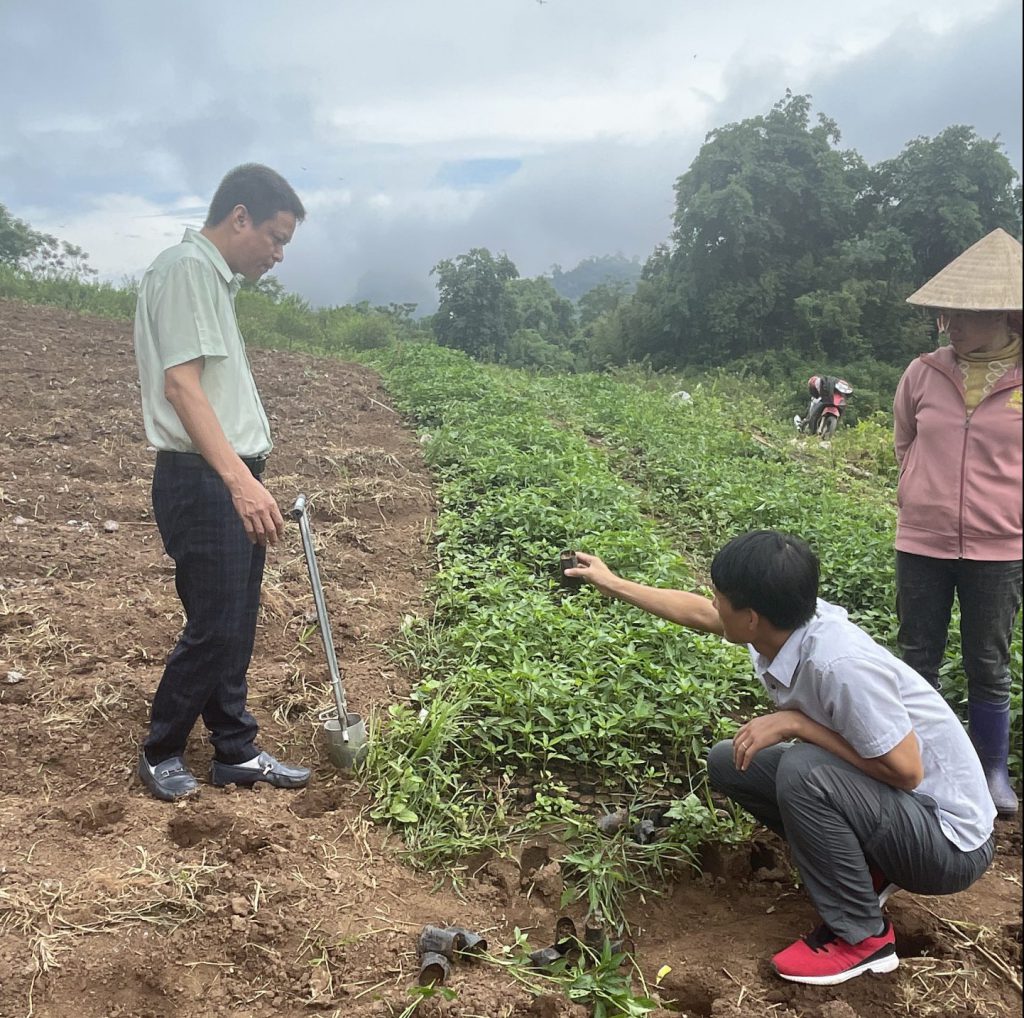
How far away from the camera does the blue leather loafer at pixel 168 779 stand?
2.36 m

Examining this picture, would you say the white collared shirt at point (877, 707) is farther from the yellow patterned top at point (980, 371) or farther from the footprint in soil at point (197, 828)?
the footprint in soil at point (197, 828)

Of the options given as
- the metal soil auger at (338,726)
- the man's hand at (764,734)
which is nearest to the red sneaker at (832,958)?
the man's hand at (764,734)

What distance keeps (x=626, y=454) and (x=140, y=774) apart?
214 inches

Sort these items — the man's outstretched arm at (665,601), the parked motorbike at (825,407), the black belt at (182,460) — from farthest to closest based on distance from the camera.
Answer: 1. the parked motorbike at (825,407)
2. the man's outstretched arm at (665,601)
3. the black belt at (182,460)

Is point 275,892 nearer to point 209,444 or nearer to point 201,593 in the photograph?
point 201,593

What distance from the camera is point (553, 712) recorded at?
110 inches

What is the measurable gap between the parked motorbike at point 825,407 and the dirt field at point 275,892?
23.3 ft

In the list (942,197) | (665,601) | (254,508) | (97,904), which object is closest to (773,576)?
(665,601)

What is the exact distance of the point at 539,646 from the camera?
3246mm

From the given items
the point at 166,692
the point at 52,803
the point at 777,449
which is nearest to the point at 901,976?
the point at 166,692

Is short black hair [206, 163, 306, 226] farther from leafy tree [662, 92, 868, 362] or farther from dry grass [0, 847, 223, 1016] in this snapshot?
leafy tree [662, 92, 868, 362]

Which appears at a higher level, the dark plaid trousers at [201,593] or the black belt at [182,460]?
the black belt at [182,460]

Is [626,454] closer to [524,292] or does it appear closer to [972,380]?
[972,380]

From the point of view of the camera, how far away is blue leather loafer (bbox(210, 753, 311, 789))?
8.11 ft
